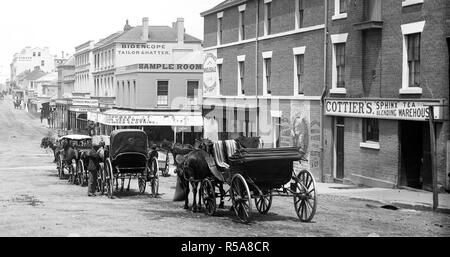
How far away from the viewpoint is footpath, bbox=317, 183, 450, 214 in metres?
17.8

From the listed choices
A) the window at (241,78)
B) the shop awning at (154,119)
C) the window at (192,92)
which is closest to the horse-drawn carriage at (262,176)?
the window at (241,78)

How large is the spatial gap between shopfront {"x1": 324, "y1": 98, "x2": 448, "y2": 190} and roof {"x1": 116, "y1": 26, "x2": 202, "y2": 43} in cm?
4041

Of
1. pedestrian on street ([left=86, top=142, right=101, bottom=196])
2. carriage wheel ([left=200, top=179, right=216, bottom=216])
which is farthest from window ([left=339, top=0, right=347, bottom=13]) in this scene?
carriage wheel ([left=200, top=179, right=216, bottom=216])

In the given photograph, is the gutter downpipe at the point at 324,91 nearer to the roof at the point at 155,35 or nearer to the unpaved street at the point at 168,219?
the unpaved street at the point at 168,219

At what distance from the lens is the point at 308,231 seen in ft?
40.5

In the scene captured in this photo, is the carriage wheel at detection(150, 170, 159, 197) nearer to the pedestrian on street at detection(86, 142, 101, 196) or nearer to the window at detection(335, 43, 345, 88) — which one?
the pedestrian on street at detection(86, 142, 101, 196)

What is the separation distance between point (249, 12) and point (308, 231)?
80.7 feet

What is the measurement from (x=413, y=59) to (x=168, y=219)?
11.7 m

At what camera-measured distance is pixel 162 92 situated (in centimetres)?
5403

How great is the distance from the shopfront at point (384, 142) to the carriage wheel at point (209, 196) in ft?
28.0

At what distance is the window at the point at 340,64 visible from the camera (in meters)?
25.8

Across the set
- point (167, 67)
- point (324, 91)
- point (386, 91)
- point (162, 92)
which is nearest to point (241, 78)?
point (324, 91)
